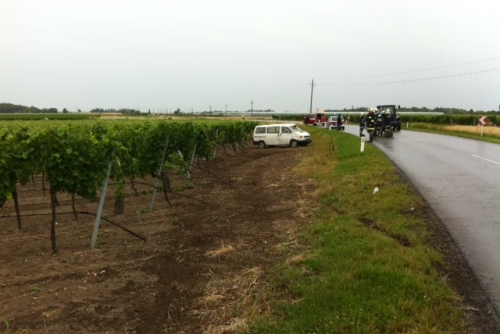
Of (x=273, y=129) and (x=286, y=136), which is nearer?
(x=286, y=136)

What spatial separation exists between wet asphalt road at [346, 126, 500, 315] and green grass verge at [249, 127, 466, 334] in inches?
18.3

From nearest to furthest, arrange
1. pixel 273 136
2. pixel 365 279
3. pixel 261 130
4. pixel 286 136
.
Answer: pixel 365 279 < pixel 286 136 < pixel 273 136 < pixel 261 130

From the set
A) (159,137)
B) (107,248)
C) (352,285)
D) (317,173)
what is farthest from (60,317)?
(317,173)

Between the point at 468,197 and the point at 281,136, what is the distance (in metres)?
20.3

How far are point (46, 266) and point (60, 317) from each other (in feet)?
5.95

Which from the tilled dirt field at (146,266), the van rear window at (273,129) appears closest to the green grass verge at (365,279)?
the tilled dirt field at (146,266)

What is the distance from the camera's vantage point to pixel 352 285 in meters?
4.40

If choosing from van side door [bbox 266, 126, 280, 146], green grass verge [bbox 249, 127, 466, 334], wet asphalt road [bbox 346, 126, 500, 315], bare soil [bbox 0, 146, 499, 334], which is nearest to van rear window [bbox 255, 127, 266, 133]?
van side door [bbox 266, 126, 280, 146]

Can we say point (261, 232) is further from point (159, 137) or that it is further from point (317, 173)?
point (317, 173)

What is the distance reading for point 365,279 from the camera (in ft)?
14.9

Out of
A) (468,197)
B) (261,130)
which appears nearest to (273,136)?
(261,130)

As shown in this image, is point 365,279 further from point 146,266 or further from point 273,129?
point 273,129

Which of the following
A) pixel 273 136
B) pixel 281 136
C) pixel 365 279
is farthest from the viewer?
pixel 273 136

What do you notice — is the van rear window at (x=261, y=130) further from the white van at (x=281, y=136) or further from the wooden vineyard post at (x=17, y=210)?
the wooden vineyard post at (x=17, y=210)
